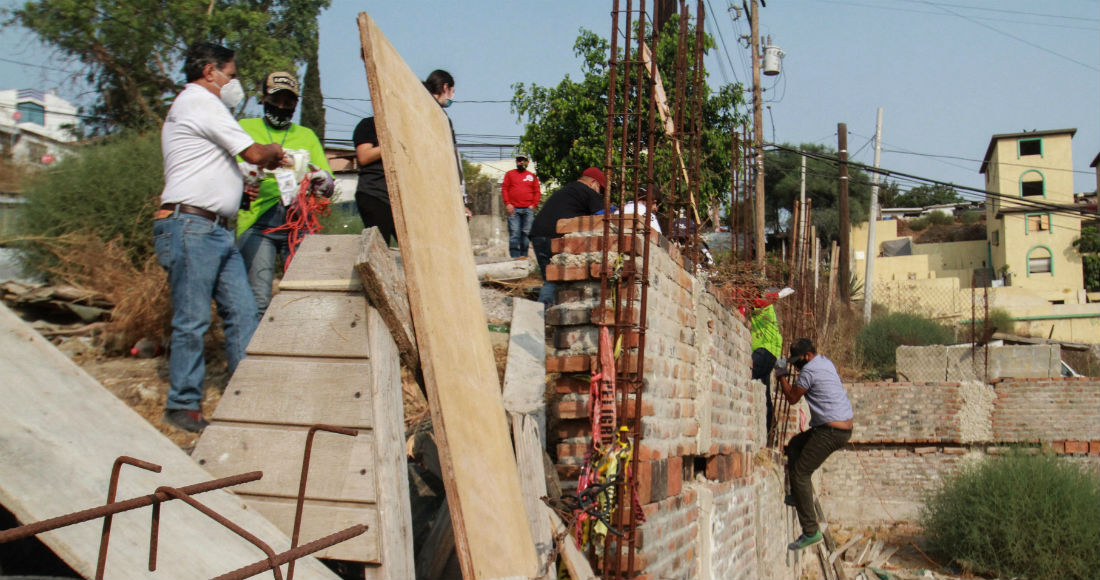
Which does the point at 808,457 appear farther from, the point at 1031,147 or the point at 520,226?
the point at 1031,147

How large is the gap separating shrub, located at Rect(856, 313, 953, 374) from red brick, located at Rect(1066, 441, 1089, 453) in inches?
223

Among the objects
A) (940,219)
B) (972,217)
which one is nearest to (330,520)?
(940,219)

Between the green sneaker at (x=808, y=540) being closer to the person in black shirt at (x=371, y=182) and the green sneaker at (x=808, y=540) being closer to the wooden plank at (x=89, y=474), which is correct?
the person in black shirt at (x=371, y=182)

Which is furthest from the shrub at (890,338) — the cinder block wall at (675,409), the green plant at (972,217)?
the green plant at (972,217)

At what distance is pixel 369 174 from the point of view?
4312mm

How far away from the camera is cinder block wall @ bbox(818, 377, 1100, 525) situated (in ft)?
42.3

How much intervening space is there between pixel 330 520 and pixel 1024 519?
11.7 meters

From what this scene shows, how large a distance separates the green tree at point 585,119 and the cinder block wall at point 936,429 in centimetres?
450

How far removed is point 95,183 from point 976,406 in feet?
40.4

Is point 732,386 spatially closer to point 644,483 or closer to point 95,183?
point 644,483

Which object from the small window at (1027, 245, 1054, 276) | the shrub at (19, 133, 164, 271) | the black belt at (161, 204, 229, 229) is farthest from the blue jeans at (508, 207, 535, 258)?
the small window at (1027, 245, 1054, 276)

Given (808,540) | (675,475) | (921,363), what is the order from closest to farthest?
(675,475), (808,540), (921,363)

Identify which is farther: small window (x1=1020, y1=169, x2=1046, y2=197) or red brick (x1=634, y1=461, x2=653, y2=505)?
small window (x1=1020, y1=169, x2=1046, y2=197)

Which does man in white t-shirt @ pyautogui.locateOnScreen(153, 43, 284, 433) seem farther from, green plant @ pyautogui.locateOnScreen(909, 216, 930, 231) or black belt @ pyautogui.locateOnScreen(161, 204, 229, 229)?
green plant @ pyautogui.locateOnScreen(909, 216, 930, 231)
